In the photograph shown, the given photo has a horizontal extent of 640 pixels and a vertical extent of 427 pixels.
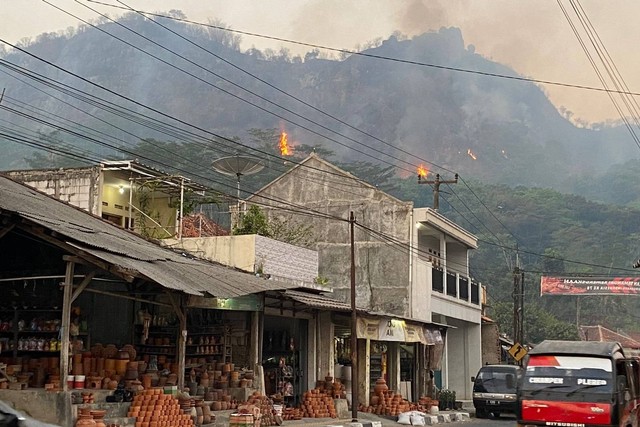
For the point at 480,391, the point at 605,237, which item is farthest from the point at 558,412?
the point at 605,237

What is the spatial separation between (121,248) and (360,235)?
18.5 metres

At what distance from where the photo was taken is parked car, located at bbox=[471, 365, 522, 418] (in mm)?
28359

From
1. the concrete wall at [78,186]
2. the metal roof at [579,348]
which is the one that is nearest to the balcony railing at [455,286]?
the concrete wall at [78,186]

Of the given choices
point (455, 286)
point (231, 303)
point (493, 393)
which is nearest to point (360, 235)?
point (455, 286)

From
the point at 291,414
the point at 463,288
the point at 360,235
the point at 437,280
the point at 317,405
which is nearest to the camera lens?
the point at 291,414

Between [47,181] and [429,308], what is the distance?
52.7 feet

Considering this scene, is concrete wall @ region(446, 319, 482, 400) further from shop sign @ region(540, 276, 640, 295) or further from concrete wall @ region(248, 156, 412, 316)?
shop sign @ region(540, 276, 640, 295)

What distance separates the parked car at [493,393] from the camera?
28.4 m

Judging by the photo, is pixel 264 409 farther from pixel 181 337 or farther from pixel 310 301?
pixel 310 301

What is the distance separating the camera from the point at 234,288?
16609 mm

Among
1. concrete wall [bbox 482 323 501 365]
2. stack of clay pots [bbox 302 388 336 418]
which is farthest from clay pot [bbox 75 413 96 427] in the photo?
concrete wall [bbox 482 323 501 365]

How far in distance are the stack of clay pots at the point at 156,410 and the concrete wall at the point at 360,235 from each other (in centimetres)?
1680

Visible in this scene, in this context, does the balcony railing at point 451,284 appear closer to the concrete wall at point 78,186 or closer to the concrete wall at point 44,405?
the concrete wall at point 78,186

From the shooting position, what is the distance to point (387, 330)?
26.8m
